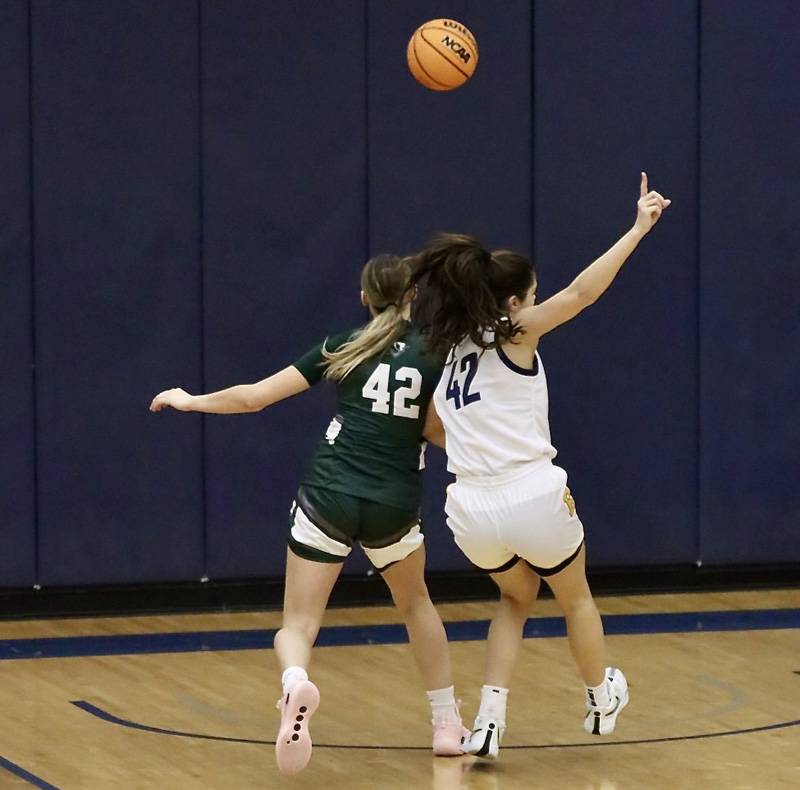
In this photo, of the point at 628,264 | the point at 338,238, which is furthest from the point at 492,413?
the point at 628,264

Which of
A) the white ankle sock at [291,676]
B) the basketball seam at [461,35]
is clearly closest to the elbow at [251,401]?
the white ankle sock at [291,676]

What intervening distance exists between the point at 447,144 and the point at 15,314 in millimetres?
2421

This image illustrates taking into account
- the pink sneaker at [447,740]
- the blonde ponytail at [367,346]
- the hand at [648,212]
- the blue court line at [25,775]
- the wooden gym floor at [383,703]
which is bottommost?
the wooden gym floor at [383,703]

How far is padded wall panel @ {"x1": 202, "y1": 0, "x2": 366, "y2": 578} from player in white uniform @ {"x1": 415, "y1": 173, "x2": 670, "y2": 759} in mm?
3333

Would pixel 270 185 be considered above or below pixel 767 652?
above

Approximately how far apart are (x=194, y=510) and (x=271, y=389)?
3390 mm

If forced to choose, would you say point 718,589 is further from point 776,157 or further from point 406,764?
point 406,764

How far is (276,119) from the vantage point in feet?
31.1

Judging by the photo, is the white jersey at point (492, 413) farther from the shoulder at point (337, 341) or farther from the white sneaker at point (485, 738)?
the white sneaker at point (485, 738)

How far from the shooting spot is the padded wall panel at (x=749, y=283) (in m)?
9.95

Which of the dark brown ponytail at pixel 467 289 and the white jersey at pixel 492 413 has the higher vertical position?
the dark brown ponytail at pixel 467 289

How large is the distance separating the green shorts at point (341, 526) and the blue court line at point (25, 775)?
1.12 m

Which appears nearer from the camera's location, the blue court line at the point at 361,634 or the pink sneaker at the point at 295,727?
the pink sneaker at the point at 295,727

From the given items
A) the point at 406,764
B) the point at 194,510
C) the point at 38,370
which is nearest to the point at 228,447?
the point at 194,510
